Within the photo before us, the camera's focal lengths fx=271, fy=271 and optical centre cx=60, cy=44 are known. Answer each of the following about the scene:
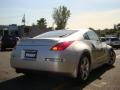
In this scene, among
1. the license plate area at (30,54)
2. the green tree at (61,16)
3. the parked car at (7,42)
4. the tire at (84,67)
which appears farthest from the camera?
the green tree at (61,16)

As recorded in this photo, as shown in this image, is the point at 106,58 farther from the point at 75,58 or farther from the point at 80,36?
the point at 75,58

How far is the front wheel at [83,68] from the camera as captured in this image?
6859 mm

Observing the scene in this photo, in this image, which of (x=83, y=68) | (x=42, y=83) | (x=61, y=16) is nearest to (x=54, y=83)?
(x=42, y=83)

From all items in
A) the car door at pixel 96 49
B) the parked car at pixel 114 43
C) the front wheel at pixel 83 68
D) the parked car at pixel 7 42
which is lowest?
the parked car at pixel 114 43

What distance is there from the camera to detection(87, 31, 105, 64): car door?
790 centimetres

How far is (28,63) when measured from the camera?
662 centimetres

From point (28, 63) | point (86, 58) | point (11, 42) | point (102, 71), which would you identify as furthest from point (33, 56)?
point (11, 42)

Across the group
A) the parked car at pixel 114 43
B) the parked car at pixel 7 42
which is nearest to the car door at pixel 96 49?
the parked car at pixel 7 42

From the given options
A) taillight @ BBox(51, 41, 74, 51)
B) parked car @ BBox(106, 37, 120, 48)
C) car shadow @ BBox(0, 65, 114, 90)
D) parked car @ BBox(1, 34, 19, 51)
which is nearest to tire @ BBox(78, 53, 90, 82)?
car shadow @ BBox(0, 65, 114, 90)

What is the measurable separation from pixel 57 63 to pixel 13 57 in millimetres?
1333

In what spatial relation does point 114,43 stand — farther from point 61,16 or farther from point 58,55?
point 61,16

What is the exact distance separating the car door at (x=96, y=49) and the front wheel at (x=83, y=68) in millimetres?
543

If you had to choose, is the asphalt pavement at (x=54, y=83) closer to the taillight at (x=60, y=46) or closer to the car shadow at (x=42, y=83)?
the car shadow at (x=42, y=83)

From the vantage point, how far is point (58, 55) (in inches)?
248
